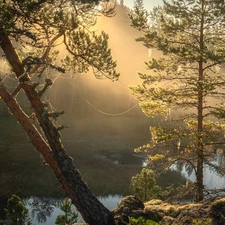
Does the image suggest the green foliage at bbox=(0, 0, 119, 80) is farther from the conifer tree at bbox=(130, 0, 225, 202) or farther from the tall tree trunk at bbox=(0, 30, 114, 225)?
the conifer tree at bbox=(130, 0, 225, 202)

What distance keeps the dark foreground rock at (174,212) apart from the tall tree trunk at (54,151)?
0.56m

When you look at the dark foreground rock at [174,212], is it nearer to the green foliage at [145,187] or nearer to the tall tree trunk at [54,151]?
the tall tree trunk at [54,151]

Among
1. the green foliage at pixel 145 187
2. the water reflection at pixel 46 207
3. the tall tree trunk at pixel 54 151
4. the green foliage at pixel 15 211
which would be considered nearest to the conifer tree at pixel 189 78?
the green foliage at pixel 145 187

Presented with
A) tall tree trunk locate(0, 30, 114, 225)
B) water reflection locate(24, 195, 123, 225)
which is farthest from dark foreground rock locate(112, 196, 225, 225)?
water reflection locate(24, 195, 123, 225)

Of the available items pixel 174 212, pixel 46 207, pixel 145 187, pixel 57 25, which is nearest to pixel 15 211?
pixel 145 187

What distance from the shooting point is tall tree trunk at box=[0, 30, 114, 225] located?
8141 millimetres

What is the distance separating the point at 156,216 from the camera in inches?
324

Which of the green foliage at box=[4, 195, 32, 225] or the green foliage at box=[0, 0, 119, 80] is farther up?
the green foliage at box=[0, 0, 119, 80]

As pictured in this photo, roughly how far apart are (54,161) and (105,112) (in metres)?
52.0

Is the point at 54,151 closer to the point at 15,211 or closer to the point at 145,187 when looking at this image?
the point at 15,211

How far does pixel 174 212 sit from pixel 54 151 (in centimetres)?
418

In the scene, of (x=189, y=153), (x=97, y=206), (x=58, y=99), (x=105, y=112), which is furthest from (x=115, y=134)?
(x=97, y=206)

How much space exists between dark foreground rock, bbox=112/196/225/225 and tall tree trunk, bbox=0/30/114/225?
56 centimetres

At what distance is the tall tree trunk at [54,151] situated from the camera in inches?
320
